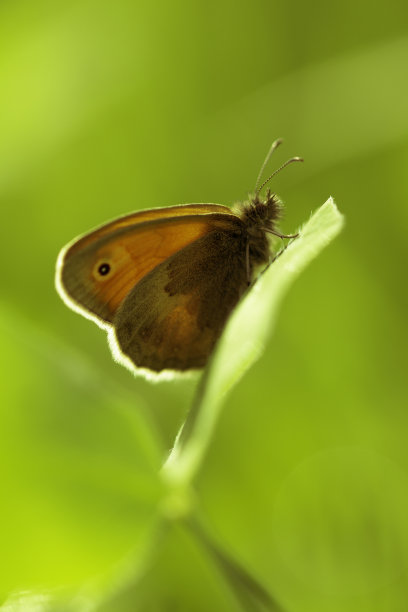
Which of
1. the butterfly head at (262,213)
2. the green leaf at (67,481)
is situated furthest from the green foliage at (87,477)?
the butterfly head at (262,213)

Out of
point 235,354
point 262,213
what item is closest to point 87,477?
point 235,354

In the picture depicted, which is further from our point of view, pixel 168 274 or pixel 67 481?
pixel 168 274

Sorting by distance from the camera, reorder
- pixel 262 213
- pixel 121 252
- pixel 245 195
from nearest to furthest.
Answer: pixel 121 252, pixel 262 213, pixel 245 195

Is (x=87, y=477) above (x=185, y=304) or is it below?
above

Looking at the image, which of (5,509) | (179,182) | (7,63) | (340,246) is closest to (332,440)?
(340,246)

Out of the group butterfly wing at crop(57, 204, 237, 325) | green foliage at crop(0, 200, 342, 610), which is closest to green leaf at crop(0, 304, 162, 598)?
green foliage at crop(0, 200, 342, 610)

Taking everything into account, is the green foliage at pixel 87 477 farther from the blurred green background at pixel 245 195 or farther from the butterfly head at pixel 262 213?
the butterfly head at pixel 262 213

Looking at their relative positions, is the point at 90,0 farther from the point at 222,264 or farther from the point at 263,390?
the point at 263,390

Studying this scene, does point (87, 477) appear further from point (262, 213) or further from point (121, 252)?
point (262, 213)
